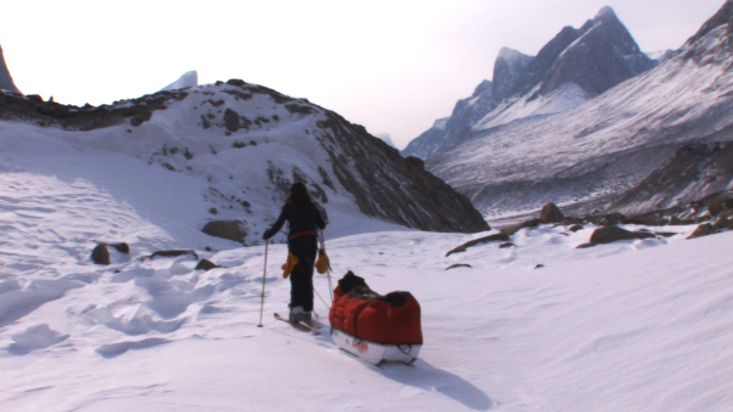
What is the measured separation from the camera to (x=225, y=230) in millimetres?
21719

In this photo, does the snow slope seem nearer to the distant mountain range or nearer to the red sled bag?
the distant mountain range

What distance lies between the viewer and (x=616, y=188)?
4929 inches

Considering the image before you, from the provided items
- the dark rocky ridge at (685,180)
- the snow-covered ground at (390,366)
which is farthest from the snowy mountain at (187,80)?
A: the snow-covered ground at (390,366)

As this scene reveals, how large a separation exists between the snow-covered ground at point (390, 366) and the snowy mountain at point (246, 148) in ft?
37.1

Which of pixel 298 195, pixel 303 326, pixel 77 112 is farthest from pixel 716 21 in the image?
pixel 303 326

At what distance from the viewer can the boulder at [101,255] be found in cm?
1413

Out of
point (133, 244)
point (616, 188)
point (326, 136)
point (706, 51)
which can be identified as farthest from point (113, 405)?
point (706, 51)

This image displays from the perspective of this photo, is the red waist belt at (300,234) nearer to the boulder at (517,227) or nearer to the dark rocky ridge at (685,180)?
the boulder at (517,227)

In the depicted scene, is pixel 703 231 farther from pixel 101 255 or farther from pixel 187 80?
pixel 187 80

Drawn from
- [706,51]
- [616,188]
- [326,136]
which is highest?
[706,51]

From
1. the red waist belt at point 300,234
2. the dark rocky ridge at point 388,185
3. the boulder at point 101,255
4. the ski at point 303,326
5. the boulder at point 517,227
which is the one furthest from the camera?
the dark rocky ridge at point 388,185

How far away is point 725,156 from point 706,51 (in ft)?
399

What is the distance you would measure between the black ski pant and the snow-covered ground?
42cm

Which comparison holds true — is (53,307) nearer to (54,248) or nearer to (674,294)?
(54,248)
